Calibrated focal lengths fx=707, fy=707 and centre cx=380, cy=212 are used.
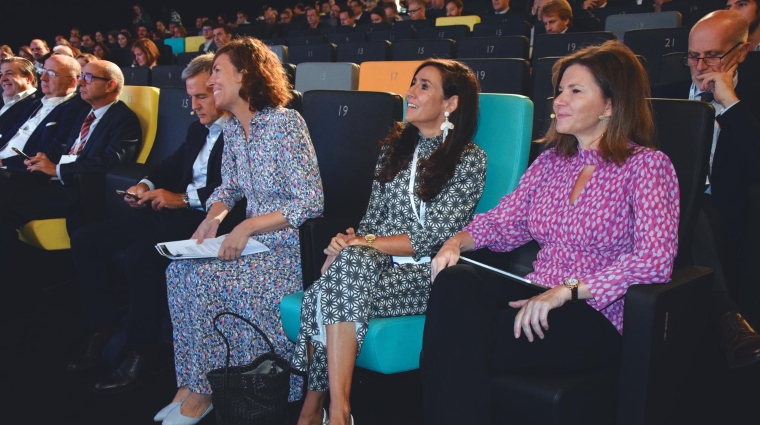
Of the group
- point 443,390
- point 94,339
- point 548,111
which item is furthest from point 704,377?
point 94,339

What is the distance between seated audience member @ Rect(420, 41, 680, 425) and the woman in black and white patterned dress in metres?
0.14

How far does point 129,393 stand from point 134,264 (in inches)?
17.4

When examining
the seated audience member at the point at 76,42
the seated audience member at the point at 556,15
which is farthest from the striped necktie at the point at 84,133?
the seated audience member at the point at 76,42

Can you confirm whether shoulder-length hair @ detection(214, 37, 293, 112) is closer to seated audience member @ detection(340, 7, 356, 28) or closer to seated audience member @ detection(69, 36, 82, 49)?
seated audience member @ detection(340, 7, 356, 28)

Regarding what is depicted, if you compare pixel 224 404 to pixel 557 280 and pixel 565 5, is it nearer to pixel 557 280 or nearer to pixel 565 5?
pixel 557 280

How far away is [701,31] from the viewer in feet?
8.21

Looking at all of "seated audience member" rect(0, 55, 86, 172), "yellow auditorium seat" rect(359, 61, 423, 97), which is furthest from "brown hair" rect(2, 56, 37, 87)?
"yellow auditorium seat" rect(359, 61, 423, 97)

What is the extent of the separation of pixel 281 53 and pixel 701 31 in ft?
13.2

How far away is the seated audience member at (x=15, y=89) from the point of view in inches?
169

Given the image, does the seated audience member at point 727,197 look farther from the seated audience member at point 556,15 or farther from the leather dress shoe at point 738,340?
the seated audience member at point 556,15

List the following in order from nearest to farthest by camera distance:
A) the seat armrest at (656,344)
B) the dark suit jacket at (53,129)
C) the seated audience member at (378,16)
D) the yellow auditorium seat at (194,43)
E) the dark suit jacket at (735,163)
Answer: the seat armrest at (656,344)
the dark suit jacket at (735,163)
the dark suit jacket at (53,129)
the seated audience member at (378,16)
the yellow auditorium seat at (194,43)

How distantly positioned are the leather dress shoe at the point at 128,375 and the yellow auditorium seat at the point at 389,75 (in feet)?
6.44

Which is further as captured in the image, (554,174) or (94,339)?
(94,339)

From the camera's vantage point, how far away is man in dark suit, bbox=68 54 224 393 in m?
2.42
